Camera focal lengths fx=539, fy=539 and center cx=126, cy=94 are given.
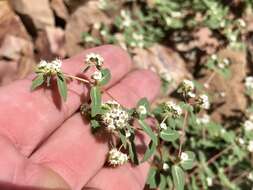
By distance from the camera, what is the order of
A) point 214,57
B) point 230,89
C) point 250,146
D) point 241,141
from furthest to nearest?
1. point 230,89
2. point 214,57
3. point 241,141
4. point 250,146

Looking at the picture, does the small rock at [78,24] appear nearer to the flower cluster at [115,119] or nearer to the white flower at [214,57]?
A: the white flower at [214,57]

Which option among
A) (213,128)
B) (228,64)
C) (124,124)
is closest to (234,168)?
(213,128)

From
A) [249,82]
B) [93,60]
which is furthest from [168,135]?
[249,82]

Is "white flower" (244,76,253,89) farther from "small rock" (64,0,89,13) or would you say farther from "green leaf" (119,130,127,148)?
"green leaf" (119,130,127,148)

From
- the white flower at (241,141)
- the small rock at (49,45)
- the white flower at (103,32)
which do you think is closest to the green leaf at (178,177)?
the white flower at (241,141)

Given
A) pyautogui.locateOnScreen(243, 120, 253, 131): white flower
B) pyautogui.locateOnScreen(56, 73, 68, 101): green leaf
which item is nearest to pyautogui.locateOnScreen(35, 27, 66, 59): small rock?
pyautogui.locateOnScreen(243, 120, 253, 131): white flower

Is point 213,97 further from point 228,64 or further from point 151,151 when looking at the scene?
point 151,151

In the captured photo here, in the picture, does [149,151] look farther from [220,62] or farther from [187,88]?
[220,62]
